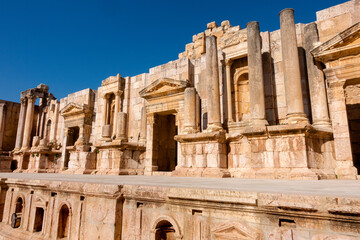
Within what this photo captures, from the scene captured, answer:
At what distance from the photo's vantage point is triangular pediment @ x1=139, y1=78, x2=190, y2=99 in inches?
500

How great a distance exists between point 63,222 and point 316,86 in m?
9.58

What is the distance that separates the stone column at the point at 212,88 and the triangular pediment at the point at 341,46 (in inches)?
155

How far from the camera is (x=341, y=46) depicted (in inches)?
341

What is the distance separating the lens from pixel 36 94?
78.4 feet

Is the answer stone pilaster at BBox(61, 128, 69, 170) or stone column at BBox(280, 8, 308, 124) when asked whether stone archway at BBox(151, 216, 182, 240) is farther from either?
stone pilaster at BBox(61, 128, 69, 170)

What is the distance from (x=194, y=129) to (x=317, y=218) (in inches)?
342

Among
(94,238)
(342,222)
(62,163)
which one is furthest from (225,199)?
(62,163)

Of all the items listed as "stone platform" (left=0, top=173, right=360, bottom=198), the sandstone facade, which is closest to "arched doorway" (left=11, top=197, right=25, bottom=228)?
the sandstone facade

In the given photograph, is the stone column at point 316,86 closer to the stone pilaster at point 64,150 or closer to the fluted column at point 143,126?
the fluted column at point 143,126

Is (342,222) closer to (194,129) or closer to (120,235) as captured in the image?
(120,235)

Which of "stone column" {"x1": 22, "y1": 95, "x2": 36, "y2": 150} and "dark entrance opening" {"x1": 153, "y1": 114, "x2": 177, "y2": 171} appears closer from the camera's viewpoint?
"dark entrance opening" {"x1": 153, "y1": 114, "x2": 177, "y2": 171}

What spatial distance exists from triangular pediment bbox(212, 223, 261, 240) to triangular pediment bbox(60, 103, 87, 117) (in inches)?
690

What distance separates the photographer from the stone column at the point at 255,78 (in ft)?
30.6

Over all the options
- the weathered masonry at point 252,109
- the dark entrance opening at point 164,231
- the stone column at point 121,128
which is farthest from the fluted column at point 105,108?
the dark entrance opening at point 164,231
